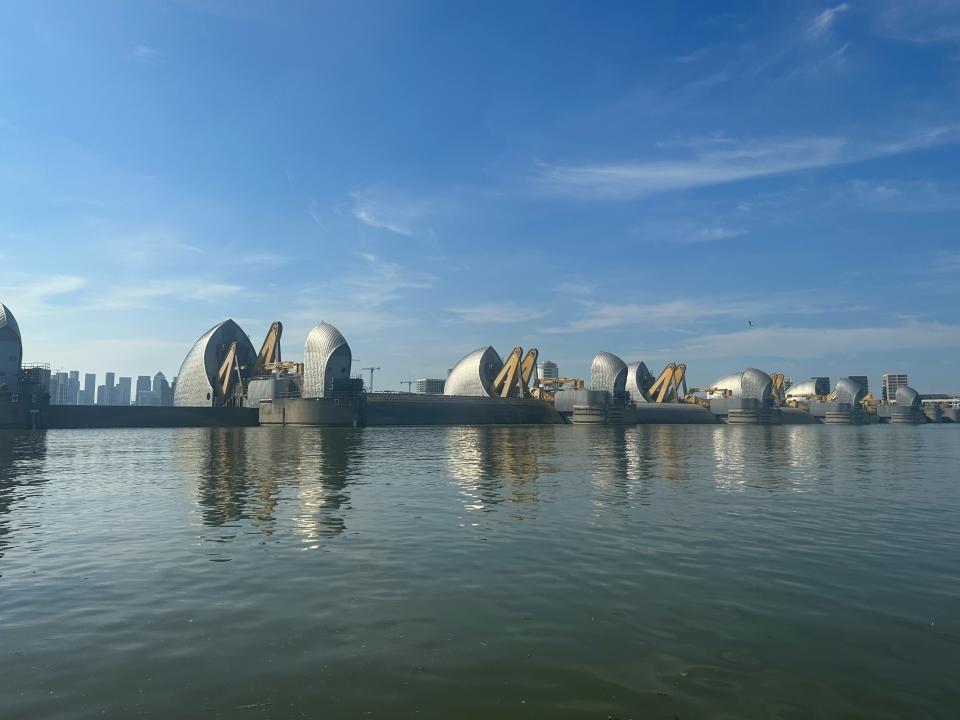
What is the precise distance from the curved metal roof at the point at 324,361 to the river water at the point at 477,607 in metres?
101

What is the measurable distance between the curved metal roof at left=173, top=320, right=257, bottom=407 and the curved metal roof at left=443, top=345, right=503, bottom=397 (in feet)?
194

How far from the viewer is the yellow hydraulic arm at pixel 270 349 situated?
142m

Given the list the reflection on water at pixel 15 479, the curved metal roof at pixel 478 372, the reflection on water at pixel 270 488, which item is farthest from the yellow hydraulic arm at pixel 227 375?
the reflection on water at pixel 270 488

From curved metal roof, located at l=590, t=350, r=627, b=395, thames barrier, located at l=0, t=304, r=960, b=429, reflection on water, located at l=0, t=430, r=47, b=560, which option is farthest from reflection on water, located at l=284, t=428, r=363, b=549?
curved metal roof, located at l=590, t=350, r=627, b=395

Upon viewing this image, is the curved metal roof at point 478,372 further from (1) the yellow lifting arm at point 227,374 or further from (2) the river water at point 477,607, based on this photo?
(2) the river water at point 477,607

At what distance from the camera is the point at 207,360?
14262 cm

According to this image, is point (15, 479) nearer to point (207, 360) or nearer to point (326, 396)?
point (326, 396)

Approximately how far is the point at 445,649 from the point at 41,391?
117 meters

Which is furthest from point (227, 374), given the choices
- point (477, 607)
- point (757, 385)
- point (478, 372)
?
point (757, 385)

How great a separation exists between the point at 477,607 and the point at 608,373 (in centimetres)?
17168

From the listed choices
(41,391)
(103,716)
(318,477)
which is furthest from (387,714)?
(41,391)

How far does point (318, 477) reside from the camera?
33531mm

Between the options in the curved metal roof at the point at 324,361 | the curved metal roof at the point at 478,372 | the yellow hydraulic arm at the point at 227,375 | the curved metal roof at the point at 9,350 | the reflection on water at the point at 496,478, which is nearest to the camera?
the reflection on water at the point at 496,478

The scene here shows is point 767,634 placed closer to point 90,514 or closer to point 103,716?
point 103,716
